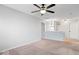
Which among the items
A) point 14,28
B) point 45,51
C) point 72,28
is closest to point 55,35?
point 72,28

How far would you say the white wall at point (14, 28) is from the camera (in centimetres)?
294

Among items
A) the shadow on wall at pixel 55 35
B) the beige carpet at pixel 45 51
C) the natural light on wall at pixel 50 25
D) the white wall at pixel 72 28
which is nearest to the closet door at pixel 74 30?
the white wall at pixel 72 28

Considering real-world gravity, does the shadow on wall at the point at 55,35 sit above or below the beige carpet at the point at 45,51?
above

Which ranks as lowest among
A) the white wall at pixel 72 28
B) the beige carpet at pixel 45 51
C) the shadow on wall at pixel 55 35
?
the beige carpet at pixel 45 51

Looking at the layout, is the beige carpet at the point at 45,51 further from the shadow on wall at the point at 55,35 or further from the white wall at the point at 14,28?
the shadow on wall at the point at 55,35

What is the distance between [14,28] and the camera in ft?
11.3

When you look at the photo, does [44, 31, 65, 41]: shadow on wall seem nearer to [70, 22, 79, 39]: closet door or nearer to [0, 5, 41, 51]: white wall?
[70, 22, 79, 39]: closet door

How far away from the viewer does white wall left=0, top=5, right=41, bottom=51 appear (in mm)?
2943

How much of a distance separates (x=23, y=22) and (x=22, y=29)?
0.38 m

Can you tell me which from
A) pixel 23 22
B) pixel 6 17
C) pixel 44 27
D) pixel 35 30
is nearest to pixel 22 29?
pixel 23 22

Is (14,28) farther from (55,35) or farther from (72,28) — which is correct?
(72,28)
